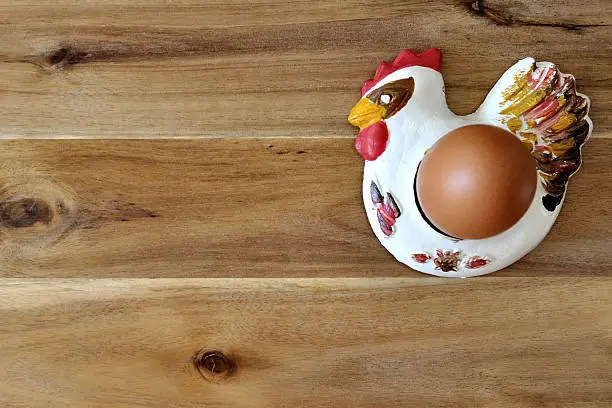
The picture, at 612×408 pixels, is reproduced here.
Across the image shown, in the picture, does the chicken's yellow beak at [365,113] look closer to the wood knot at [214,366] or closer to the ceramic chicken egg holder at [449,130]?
the ceramic chicken egg holder at [449,130]

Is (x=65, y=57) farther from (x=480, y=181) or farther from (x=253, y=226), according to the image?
(x=480, y=181)

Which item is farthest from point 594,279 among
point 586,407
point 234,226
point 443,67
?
point 234,226

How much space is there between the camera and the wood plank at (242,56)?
75 cm

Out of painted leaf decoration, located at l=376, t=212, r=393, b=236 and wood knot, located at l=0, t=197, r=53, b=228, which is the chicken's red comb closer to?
painted leaf decoration, located at l=376, t=212, r=393, b=236

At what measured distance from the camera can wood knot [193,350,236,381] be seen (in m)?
0.74

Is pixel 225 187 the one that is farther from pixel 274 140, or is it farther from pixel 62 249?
pixel 62 249

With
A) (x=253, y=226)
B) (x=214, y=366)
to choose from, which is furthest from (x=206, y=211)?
(x=214, y=366)

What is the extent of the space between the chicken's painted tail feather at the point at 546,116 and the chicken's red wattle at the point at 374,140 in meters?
0.11

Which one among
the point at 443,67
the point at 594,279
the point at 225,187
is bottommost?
the point at 594,279

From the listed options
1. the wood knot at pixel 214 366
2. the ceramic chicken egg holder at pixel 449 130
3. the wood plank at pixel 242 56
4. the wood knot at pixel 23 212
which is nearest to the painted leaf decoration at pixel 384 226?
the ceramic chicken egg holder at pixel 449 130

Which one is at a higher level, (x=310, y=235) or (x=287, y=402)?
(x=310, y=235)

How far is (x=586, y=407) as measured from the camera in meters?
0.73

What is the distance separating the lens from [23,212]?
2.47 feet

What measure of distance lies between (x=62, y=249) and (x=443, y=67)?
466 millimetres
